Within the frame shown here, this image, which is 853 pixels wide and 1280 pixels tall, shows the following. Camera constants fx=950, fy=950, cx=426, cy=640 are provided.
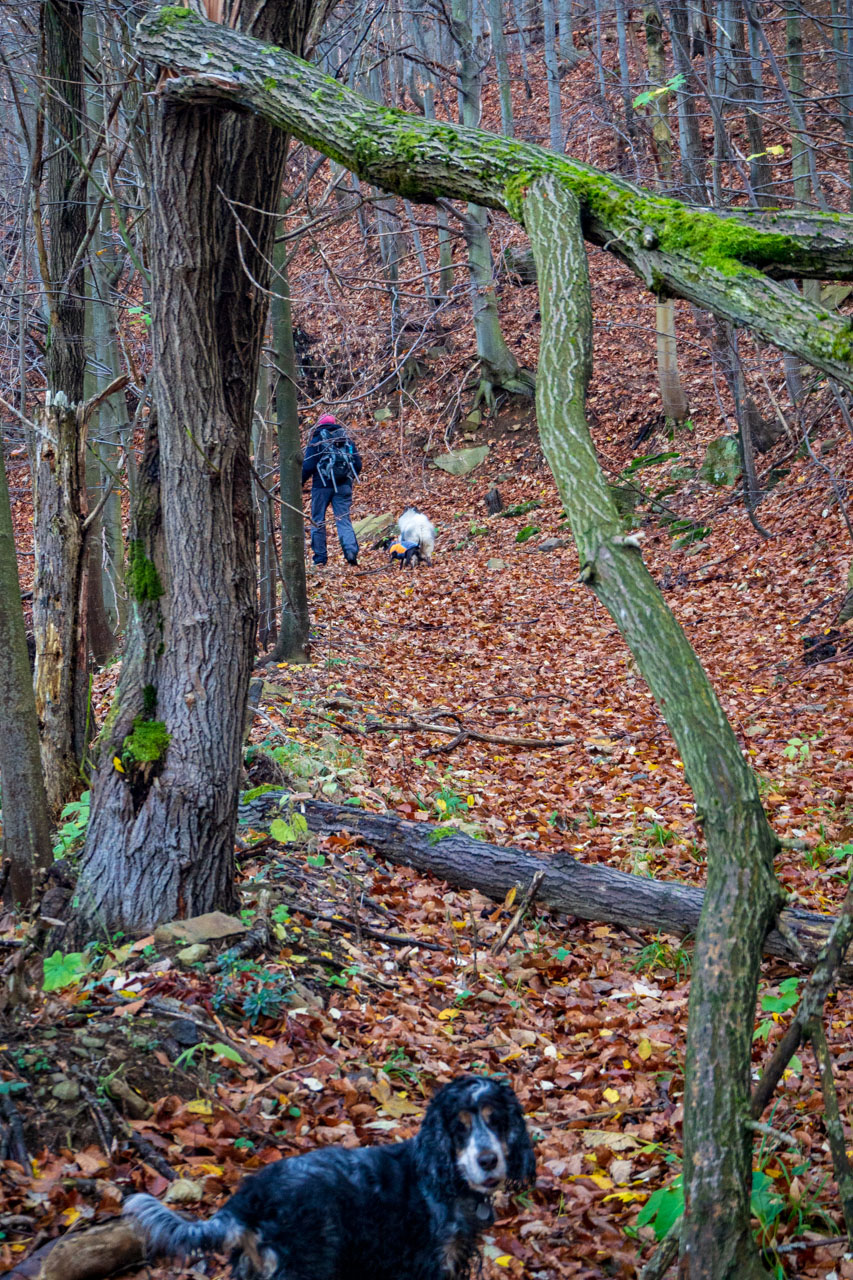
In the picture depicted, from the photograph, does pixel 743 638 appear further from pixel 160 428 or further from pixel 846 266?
pixel 846 266

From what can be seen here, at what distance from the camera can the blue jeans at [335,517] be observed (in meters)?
15.7

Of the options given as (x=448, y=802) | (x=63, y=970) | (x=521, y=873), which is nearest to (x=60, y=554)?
(x=63, y=970)

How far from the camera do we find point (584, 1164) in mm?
3748

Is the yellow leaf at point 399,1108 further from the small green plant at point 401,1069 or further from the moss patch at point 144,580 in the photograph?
the moss patch at point 144,580

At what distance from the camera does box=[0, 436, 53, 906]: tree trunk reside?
4.96 m

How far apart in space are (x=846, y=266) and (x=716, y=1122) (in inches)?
89.9

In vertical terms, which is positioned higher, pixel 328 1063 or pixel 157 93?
pixel 157 93

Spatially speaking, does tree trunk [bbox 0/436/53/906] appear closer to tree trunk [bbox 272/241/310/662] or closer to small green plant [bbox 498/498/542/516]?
tree trunk [bbox 272/241/310/662]

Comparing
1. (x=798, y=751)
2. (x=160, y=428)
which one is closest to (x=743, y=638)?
(x=798, y=751)

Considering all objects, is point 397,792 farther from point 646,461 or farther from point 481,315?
point 481,315

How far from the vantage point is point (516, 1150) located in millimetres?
2943

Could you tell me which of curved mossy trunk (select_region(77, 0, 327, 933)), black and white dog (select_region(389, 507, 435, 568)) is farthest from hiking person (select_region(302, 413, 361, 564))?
curved mossy trunk (select_region(77, 0, 327, 933))

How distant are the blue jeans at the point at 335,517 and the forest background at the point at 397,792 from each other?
0.62 m

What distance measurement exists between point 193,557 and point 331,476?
10.7m
